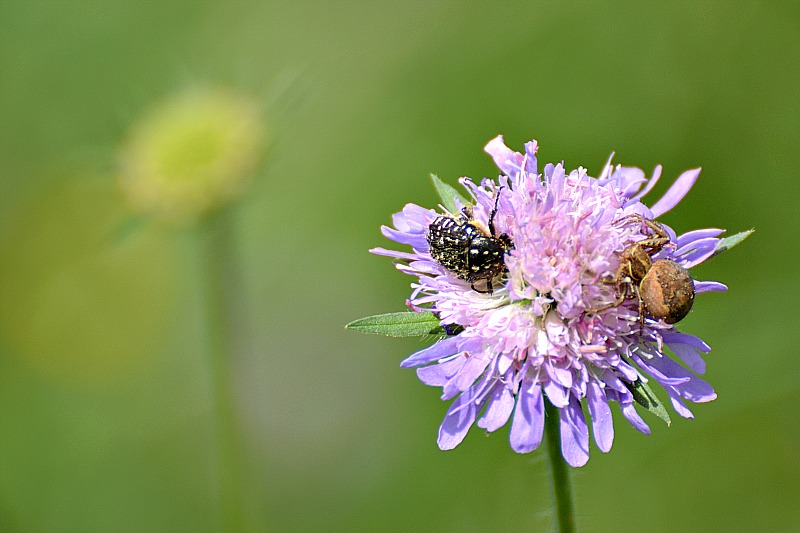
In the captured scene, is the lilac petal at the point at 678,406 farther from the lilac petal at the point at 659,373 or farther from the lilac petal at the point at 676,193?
the lilac petal at the point at 676,193

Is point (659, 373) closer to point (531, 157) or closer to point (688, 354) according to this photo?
point (688, 354)

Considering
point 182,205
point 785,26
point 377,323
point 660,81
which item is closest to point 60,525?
point 182,205

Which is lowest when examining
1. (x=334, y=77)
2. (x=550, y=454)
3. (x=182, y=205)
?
(x=550, y=454)

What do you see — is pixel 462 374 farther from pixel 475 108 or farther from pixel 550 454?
pixel 475 108

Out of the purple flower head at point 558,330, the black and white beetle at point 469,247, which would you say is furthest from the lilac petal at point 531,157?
the black and white beetle at point 469,247

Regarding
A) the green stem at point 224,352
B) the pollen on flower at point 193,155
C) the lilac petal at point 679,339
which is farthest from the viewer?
the pollen on flower at point 193,155

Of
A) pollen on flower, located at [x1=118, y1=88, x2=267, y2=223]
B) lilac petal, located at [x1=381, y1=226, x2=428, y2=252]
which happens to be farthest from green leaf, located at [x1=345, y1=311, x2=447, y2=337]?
pollen on flower, located at [x1=118, y1=88, x2=267, y2=223]
